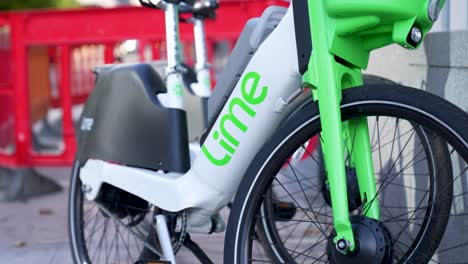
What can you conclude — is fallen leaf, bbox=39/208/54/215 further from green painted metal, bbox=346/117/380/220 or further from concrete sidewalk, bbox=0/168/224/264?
green painted metal, bbox=346/117/380/220

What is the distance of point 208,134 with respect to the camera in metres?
3.27

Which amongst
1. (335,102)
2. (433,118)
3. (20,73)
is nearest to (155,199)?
(335,102)

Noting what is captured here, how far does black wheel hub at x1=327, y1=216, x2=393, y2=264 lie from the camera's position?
263 centimetres

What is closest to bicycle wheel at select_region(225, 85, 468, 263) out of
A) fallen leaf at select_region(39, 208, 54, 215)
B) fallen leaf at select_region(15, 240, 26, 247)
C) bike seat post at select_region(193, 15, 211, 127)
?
bike seat post at select_region(193, 15, 211, 127)

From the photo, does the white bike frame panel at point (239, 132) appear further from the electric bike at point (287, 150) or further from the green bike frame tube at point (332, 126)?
the green bike frame tube at point (332, 126)

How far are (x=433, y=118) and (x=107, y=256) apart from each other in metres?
2.13

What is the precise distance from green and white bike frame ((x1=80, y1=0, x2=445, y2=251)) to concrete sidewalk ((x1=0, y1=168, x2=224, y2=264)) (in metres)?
0.59

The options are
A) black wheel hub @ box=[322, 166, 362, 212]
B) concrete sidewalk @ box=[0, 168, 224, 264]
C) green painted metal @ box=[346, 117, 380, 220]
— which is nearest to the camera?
green painted metal @ box=[346, 117, 380, 220]

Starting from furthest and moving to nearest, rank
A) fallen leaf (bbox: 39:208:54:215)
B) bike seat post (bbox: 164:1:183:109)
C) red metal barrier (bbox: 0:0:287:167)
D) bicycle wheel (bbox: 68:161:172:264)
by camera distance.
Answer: red metal barrier (bbox: 0:0:287:167), fallen leaf (bbox: 39:208:54:215), bicycle wheel (bbox: 68:161:172:264), bike seat post (bbox: 164:1:183:109)

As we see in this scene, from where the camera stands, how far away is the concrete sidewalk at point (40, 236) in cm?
428

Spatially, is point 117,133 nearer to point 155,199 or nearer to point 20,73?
point 155,199

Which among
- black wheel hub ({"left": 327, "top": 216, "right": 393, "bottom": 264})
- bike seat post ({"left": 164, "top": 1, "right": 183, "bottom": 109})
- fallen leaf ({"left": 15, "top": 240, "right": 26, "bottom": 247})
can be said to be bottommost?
fallen leaf ({"left": 15, "top": 240, "right": 26, "bottom": 247})

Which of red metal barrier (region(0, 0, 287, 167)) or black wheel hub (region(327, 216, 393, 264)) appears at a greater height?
red metal barrier (region(0, 0, 287, 167))

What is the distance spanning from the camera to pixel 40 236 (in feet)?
17.4
